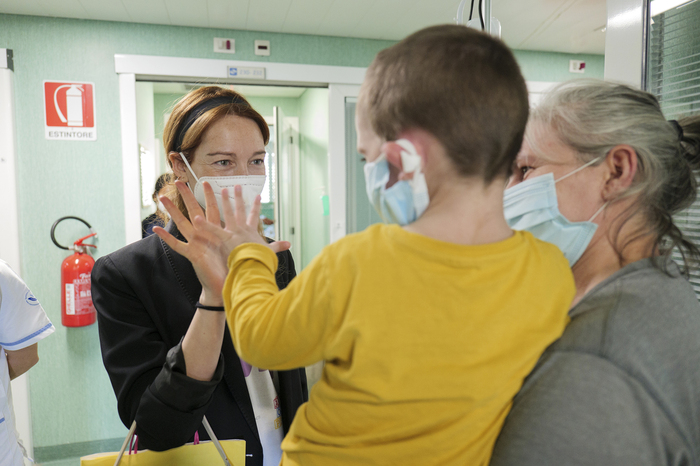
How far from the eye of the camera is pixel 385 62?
23.7 inches

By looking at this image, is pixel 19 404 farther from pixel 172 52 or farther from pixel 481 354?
pixel 481 354

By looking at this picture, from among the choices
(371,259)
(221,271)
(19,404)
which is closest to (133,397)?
(221,271)

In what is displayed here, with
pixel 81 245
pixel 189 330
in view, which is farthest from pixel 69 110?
pixel 189 330

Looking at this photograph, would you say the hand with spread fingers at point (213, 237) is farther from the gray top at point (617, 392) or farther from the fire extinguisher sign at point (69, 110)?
the fire extinguisher sign at point (69, 110)

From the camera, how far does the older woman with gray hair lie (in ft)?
1.93

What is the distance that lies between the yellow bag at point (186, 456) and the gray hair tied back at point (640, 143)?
86cm

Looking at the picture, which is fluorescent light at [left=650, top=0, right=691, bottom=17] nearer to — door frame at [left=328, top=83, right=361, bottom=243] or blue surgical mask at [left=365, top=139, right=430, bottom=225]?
blue surgical mask at [left=365, top=139, right=430, bottom=225]

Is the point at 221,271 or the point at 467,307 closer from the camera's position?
the point at 467,307

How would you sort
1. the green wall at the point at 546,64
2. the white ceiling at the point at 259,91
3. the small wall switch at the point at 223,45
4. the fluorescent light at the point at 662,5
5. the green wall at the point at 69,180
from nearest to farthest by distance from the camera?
1. the fluorescent light at the point at 662,5
2. the green wall at the point at 69,180
3. the small wall switch at the point at 223,45
4. the green wall at the point at 546,64
5. the white ceiling at the point at 259,91

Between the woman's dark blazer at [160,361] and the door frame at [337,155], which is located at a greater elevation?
the door frame at [337,155]

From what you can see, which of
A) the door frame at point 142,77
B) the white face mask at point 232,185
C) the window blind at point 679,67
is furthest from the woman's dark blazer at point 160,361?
the door frame at point 142,77

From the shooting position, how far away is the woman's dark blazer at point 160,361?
877mm

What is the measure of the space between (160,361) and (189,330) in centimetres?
20

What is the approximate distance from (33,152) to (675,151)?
326 centimetres
